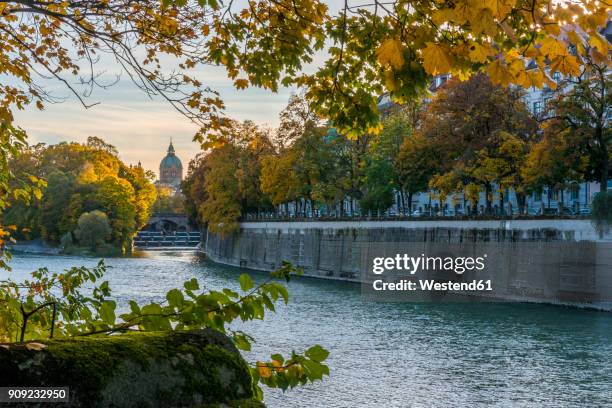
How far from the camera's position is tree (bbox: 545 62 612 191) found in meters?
38.9

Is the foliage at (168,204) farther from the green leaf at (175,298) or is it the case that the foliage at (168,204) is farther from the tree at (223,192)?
the green leaf at (175,298)

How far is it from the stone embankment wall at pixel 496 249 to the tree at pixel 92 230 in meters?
22.1

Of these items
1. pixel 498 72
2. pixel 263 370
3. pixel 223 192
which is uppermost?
pixel 223 192

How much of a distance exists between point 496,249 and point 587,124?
318 inches

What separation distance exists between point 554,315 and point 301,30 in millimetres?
29063

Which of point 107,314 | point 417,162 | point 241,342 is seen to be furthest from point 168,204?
point 107,314

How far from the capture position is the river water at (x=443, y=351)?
61.3ft

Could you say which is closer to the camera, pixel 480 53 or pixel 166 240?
pixel 480 53

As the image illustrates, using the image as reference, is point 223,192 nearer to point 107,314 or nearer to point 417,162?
point 417,162

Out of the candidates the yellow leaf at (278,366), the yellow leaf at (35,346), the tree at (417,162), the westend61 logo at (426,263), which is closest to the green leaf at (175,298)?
the yellow leaf at (278,366)

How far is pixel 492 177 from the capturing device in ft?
141

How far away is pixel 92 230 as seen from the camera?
278ft

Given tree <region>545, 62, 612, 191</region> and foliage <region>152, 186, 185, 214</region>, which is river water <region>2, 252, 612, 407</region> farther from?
foliage <region>152, 186, 185, 214</region>

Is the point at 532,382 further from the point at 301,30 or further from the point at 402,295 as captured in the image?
the point at 402,295
